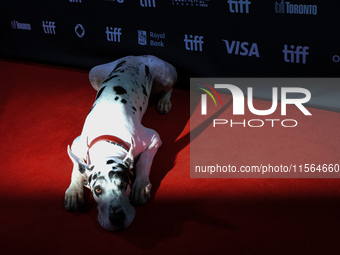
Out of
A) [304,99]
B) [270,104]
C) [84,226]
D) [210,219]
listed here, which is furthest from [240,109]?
[84,226]

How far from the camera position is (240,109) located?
12.9 ft

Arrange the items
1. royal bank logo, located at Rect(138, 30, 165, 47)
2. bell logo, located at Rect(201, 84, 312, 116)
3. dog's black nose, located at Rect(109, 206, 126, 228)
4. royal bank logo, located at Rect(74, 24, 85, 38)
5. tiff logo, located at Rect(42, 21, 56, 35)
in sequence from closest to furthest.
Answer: dog's black nose, located at Rect(109, 206, 126, 228), bell logo, located at Rect(201, 84, 312, 116), royal bank logo, located at Rect(138, 30, 165, 47), royal bank logo, located at Rect(74, 24, 85, 38), tiff logo, located at Rect(42, 21, 56, 35)

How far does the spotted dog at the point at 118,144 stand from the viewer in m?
2.45

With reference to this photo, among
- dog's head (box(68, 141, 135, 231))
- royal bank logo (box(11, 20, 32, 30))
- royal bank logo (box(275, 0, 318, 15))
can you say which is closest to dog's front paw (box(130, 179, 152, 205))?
dog's head (box(68, 141, 135, 231))

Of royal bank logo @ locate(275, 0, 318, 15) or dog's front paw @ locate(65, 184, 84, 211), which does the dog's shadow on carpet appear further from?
royal bank logo @ locate(275, 0, 318, 15)

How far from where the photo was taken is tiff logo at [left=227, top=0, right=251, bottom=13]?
3.73m

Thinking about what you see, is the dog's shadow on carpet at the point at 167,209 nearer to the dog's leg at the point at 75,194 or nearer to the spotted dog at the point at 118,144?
the spotted dog at the point at 118,144

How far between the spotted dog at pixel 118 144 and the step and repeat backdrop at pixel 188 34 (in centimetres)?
47

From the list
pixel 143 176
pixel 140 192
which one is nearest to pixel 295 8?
pixel 143 176

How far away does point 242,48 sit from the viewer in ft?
13.0

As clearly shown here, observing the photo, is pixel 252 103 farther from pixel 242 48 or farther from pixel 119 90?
pixel 119 90

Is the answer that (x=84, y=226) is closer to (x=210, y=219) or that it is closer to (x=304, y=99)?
(x=210, y=219)

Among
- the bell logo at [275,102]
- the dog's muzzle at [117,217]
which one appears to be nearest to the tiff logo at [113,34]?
the bell logo at [275,102]

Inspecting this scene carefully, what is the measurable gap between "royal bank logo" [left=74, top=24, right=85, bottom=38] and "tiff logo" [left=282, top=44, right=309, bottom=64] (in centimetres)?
234
